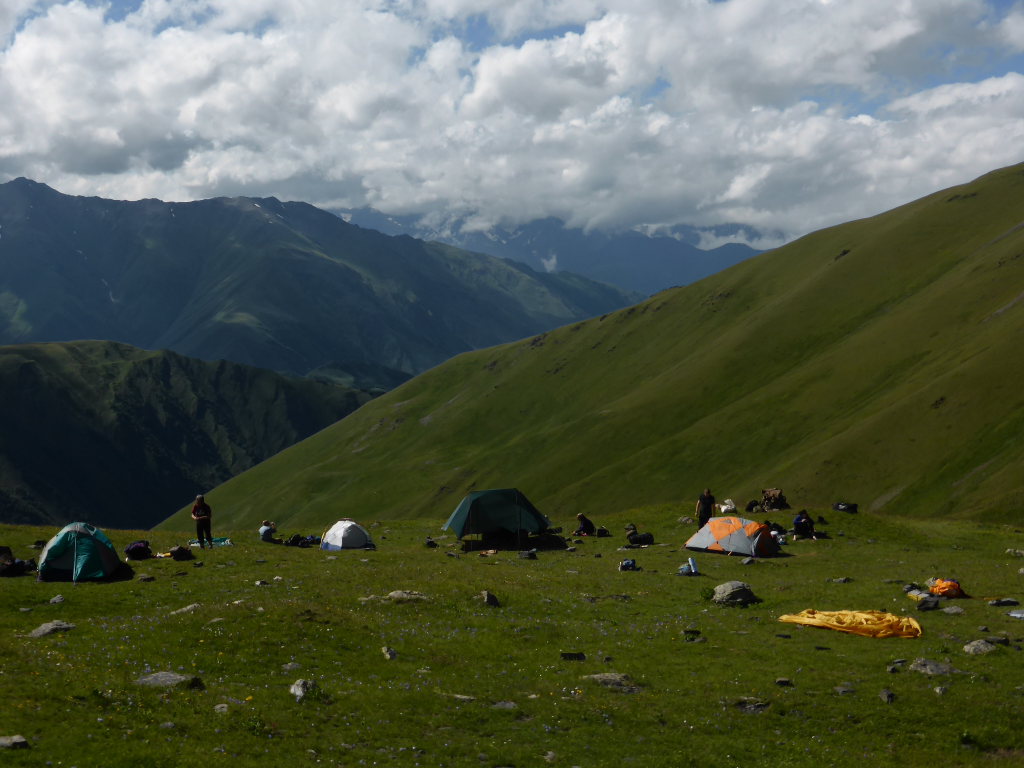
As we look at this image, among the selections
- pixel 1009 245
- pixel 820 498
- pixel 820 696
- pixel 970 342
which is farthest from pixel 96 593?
pixel 1009 245

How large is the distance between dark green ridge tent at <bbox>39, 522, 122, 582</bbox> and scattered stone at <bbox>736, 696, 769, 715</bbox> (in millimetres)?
24747

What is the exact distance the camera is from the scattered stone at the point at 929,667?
71.7 feet

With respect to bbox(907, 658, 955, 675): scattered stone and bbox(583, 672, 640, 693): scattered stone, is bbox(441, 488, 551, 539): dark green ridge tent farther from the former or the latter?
bbox(907, 658, 955, 675): scattered stone

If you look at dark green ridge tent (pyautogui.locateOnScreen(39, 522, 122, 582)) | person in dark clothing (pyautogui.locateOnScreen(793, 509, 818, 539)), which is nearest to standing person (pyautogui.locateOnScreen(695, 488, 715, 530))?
person in dark clothing (pyautogui.locateOnScreen(793, 509, 818, 539))

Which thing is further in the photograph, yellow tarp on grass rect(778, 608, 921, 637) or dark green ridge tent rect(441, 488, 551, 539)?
dark green ridge tent rect(441, 488, 551, 539)

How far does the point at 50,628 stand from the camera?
23609 millimetres

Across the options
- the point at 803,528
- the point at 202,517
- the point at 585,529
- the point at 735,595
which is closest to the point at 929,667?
the point at 735,595

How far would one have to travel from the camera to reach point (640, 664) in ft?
76.6

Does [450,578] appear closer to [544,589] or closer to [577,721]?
[544,589]

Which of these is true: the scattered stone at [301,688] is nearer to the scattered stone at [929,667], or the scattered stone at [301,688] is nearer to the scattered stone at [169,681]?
the scattered stone at [169,681]

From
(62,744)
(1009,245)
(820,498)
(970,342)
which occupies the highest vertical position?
(1009,245)

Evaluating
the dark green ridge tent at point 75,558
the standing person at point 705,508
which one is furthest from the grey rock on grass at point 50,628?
the standing person at point 705,508

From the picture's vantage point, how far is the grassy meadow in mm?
17328

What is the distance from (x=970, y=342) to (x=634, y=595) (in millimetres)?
138394
